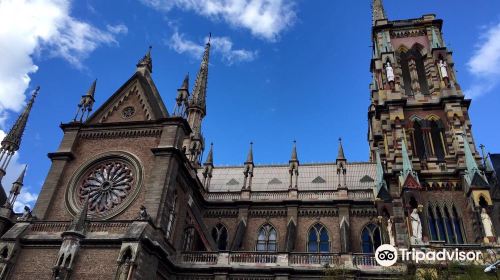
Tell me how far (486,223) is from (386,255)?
5.88 meters

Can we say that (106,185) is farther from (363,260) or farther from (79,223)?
(363,260)

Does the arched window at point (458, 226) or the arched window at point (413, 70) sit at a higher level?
the arched window at point (413, 70)

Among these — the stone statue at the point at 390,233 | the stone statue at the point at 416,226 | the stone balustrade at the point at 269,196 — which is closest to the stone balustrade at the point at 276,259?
the stone statue at the point at 390,233

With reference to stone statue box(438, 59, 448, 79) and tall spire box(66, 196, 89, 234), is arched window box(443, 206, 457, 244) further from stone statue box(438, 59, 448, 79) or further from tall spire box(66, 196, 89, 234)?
tall spire box(66, 196, 89, 234)

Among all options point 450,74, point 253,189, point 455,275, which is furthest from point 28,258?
point 450,74

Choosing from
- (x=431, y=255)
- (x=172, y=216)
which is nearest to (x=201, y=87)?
(x=172, y=216)

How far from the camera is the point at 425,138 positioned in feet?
96.1

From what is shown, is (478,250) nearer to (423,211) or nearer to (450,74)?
(423,211)

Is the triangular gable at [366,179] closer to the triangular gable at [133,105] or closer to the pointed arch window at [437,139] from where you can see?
the pointed arch window at [437,139]

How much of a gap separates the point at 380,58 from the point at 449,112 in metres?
7.91

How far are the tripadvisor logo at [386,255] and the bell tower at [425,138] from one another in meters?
0.94

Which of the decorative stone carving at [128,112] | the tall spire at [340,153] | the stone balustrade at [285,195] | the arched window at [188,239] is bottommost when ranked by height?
the arched window at [188,239]

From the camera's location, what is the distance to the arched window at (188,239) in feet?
92.7

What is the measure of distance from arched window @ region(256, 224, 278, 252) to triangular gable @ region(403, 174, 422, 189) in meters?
11.4
